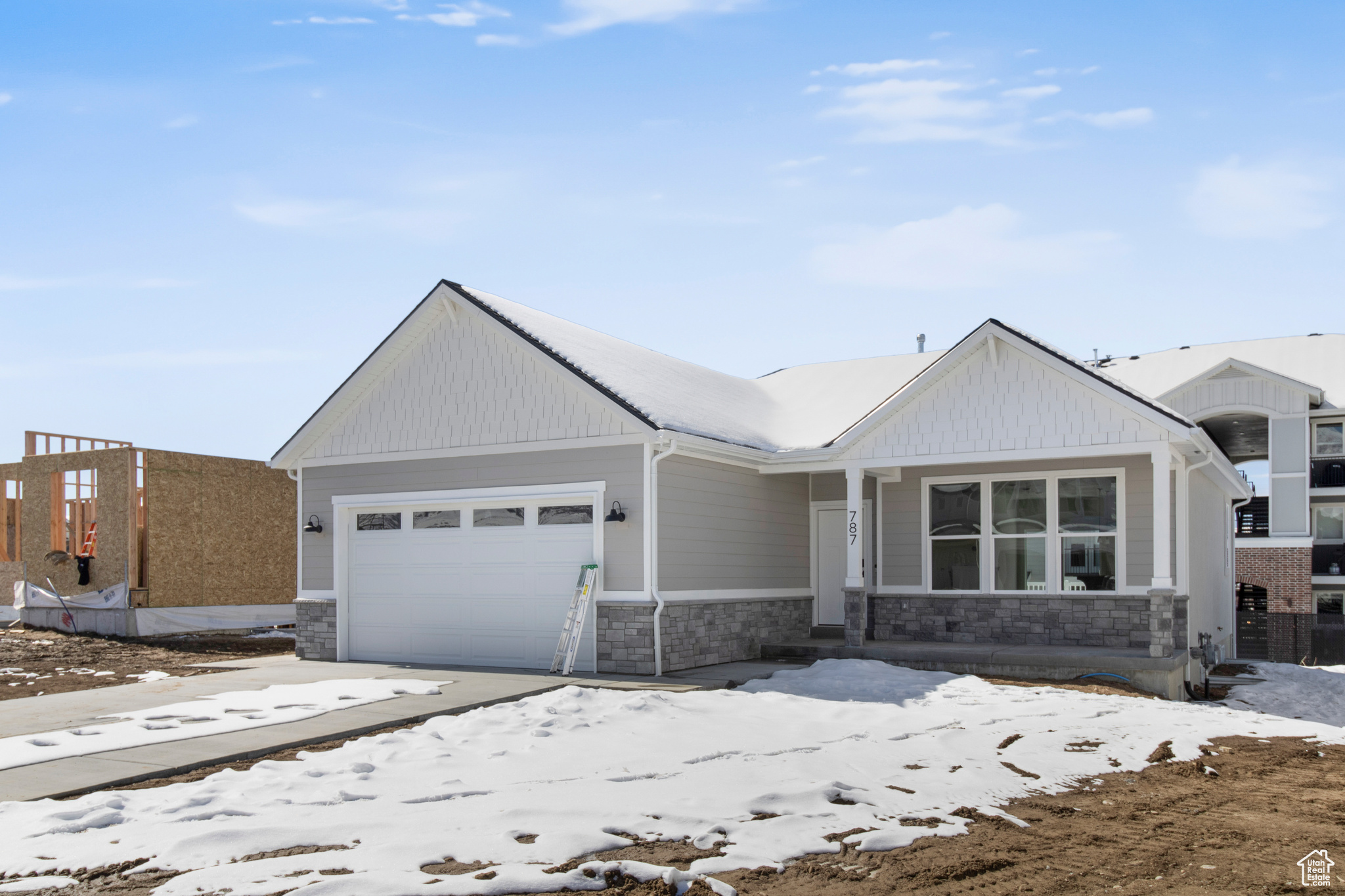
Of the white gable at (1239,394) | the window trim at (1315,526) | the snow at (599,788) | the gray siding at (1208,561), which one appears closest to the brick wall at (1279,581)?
the window trim at (1315,526)

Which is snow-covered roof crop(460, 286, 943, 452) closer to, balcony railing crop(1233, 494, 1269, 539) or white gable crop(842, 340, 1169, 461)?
white gable crop(842, 340, 1169, 461)

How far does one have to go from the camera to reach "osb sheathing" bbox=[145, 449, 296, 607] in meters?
20.5

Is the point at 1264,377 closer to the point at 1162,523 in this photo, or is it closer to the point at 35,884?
the point at 1162,523

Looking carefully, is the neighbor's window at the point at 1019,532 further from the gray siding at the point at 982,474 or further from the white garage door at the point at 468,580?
the white garage door at the point at 468,580

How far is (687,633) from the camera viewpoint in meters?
12.9

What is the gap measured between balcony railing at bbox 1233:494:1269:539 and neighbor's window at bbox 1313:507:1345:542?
1.15 m

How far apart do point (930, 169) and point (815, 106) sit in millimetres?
1627

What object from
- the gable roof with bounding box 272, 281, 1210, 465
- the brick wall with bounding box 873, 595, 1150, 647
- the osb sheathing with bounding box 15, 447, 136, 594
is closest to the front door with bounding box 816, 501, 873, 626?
the brick wall with bounding box 873, 595, 1150, 647

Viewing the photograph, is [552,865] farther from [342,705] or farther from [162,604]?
[162,604]

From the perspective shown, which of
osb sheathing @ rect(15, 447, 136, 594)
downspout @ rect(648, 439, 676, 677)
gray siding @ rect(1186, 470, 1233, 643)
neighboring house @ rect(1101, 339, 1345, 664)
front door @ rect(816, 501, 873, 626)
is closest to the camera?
downspout @ rect(648, 439, 676, 677)

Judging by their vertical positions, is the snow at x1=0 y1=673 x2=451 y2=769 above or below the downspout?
below

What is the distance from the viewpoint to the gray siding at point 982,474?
13469 millimetres

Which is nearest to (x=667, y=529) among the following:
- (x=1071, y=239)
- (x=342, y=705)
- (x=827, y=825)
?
(x=342, y=705)

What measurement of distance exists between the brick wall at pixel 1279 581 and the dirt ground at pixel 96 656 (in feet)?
73.7
